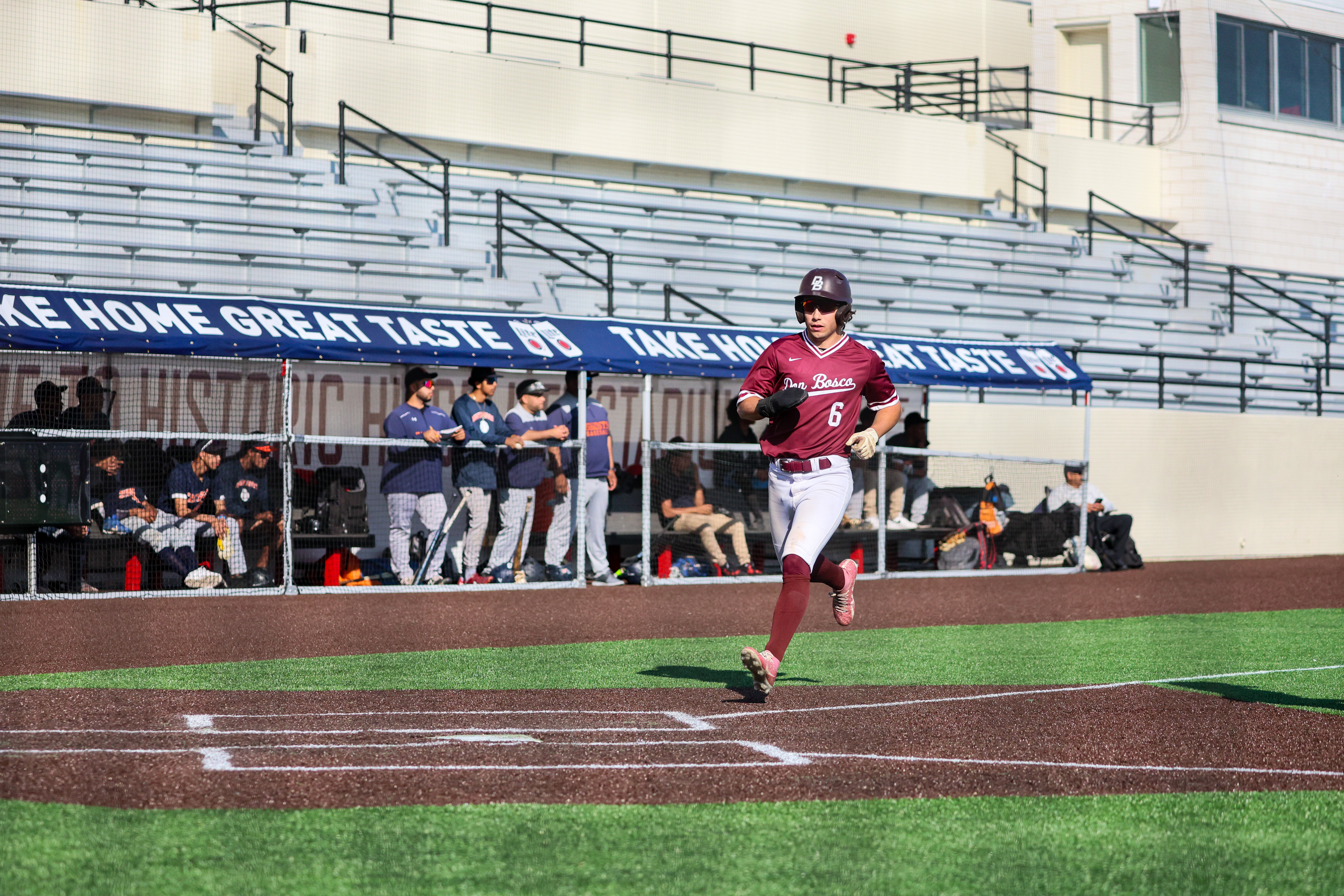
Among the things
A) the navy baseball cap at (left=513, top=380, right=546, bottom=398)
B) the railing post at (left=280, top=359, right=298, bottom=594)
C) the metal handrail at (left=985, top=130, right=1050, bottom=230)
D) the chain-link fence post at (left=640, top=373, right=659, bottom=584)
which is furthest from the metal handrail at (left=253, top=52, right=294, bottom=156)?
the metal handrail at (left=985, top=130, right=1050, bottom=230)

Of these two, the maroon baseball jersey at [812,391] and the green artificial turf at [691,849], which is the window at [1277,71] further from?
the green artificial turf at [691,849]

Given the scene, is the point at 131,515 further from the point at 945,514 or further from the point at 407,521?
the point at 945,514

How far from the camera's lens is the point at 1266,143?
1224 inches

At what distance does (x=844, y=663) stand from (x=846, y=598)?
5.32 ft

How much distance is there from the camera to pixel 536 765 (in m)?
5.45

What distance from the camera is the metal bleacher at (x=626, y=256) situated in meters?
18.3

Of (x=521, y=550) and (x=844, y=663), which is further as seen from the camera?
(x=521, y=550)

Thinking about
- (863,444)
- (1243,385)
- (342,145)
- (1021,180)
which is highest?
(1021,180)

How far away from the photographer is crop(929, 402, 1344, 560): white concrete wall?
20.2 m

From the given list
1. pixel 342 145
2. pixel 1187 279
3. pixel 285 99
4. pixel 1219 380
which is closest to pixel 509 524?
pixel 342 145

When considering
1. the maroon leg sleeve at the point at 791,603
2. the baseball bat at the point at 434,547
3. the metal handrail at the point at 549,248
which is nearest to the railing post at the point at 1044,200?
the metal handrail at the point at 549,248

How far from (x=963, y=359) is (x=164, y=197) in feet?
33.2

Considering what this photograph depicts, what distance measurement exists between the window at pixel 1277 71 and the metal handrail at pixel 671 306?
15581 millimetres

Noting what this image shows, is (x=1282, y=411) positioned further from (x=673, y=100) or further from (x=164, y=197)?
(x=164, y=197)
